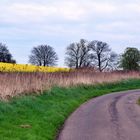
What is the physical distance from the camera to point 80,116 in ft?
63.5

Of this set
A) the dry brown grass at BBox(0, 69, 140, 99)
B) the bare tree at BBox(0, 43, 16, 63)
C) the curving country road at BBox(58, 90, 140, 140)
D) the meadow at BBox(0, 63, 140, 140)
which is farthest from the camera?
the bare tree at BBox(0, 43, 16, 63)

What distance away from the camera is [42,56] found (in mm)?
110875

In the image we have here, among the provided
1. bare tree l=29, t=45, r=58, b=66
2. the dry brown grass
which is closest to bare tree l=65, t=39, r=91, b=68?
bare tree l=29, t=45, r=58, b=66

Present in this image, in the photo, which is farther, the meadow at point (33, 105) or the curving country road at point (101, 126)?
the curving country road at point (101, 126)

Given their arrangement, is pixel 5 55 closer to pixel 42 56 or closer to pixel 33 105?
pixel 42 56

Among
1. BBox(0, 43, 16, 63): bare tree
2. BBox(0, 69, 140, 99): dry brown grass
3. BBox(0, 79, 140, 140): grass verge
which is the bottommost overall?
BBox(0, 79, 140, 140): grass verge

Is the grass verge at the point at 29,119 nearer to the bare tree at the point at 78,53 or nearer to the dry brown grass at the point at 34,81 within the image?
the dry brown grass at the point at 34,81

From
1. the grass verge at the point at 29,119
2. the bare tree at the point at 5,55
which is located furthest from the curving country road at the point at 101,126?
the bare tree at the point at 5,55

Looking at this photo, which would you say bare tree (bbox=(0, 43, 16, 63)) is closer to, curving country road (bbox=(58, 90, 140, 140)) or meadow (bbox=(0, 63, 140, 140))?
meadow (bbox=(0, 63, 140, 140))

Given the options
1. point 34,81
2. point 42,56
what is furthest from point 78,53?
point 34,81

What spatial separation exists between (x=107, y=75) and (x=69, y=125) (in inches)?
1435

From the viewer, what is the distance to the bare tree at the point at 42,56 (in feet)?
358

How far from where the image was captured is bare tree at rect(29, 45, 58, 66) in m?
109

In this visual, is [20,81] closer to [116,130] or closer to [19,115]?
[19,115]
